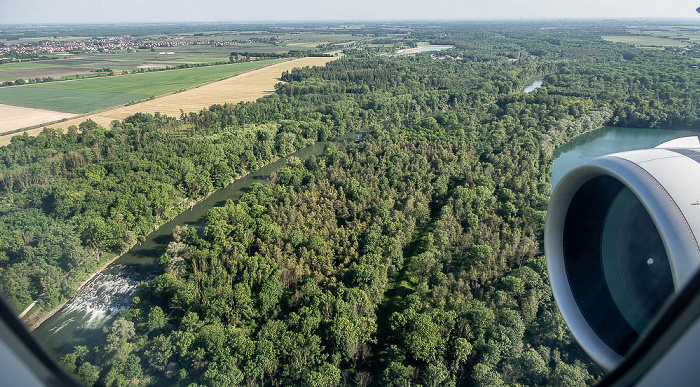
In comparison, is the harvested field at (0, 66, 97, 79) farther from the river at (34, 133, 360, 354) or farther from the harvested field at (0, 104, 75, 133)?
the river at (34, 133, 360, 354)

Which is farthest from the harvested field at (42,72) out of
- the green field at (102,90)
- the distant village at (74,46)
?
the green field at (102,90)

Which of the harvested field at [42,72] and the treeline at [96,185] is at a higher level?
the harvested field at [42,72]

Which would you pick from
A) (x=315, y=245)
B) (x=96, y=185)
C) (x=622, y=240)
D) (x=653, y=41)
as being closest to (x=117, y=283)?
(x=96, y=185)

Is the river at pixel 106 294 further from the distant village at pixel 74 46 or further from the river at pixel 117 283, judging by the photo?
the distant village at pixel 74 46

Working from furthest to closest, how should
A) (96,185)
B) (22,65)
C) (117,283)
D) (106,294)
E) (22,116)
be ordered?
1. (22,65)
2. (22,116)
3. (96,185)
4. (117,283)
5. (106,294)

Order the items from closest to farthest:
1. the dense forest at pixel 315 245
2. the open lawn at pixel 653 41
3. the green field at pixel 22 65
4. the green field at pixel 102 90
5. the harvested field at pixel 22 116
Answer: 1. the dense forest at pixel 315 245
2. the harvested field at pixel 22 116
3. the green field at pixel 102 90
4. the green field at pixel 22 65
5. the open lawn at pixel 653 41

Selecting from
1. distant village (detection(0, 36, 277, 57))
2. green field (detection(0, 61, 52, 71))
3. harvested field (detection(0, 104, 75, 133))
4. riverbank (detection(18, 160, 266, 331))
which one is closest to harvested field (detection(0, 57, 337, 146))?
harvested field (detection(0, 104, 75, 133))

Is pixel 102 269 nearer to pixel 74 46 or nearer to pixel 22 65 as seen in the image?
pixel 22 65
